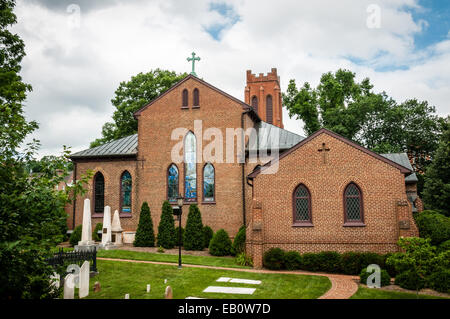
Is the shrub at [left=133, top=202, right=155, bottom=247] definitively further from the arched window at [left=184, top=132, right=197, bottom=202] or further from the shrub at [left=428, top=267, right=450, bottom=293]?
the shrub at [left=428, top=267, right=450, bottom=293]

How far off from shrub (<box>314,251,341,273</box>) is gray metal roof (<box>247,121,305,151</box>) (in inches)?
343

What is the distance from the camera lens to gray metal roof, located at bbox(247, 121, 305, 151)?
23.3 metres

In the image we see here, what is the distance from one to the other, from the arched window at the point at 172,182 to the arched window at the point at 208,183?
2036 mm

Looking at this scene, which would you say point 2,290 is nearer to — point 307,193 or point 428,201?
point 307,193

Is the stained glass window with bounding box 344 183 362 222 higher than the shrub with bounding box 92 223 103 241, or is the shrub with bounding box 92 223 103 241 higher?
the stained glass window with bounding box 344 183 362 222

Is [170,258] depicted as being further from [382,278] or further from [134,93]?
[134,93]

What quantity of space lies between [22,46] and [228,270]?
54.0ft

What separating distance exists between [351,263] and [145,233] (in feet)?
41.6

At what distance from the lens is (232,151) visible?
22.7 m

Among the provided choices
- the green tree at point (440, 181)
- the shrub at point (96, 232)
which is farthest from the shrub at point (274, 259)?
the green tree at point (440, 181)

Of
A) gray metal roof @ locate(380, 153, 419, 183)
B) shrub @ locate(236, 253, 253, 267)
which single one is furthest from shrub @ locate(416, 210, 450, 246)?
shrub @ locate(236, 253, 253, 267)

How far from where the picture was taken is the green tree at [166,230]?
2173 cm

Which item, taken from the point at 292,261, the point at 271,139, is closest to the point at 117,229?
the point at 292,261
